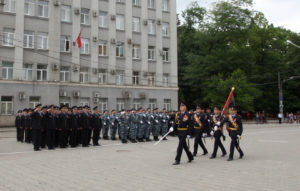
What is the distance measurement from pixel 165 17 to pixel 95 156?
32185mm

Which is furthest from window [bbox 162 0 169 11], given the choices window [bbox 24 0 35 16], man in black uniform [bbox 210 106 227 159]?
man in black uniform [bbox 210 106 227 159]

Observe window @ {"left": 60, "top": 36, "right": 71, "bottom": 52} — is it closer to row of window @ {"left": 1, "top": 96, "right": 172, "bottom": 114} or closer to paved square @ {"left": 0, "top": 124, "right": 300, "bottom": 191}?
row of window @ {"left": 1, "top": 96, "right": 172, "bottom": 114}

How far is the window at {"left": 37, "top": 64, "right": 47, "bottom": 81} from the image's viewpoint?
3303 cm

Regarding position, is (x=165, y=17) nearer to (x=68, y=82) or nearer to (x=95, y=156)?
(x=68, y=82)

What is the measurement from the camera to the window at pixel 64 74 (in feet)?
113

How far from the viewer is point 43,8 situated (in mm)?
33438

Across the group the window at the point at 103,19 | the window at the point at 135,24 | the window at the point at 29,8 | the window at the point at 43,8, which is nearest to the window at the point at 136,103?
the window at the point at 135,24

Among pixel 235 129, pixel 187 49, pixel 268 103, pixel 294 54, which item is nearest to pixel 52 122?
pixel 235 129

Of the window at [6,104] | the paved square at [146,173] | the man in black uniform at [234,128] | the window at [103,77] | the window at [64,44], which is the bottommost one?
the paved square at [146,173]

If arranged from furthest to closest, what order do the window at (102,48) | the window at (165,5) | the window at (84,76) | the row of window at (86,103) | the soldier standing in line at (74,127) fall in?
the window at (165,5)
the window at (102,48)
the window at (84,76)
the row of window at (86,103)
the soldier standing in line at (74,127)

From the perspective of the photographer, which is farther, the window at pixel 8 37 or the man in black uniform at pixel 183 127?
the window at pixel 8 37

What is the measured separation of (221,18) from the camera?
48.5 meters

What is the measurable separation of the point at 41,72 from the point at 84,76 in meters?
4.78

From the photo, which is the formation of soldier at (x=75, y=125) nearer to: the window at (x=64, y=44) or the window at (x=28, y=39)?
the window at (x=28, y=39)
